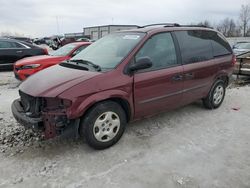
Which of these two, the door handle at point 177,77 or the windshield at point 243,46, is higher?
the windshield at point 243,46

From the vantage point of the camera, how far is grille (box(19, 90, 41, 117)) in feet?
9.78

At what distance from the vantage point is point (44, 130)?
9.64 ft

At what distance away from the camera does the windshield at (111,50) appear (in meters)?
3.46

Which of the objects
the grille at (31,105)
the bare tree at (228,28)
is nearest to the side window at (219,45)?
the grille at (31,105)

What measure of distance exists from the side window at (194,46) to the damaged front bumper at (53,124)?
2.28 m

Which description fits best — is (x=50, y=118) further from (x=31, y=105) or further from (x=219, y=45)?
(x=219, y=45)

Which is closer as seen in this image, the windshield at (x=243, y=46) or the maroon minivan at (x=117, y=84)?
the maroon minivan at (x=117, y=84)

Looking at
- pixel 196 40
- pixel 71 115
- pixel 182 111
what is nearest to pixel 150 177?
pixel 71 115

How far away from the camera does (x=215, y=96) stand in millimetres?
5043

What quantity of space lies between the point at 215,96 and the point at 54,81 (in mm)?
3552

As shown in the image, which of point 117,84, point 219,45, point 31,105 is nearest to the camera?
point 31,105

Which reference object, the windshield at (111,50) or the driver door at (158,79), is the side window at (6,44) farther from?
the driver door at (158,79)

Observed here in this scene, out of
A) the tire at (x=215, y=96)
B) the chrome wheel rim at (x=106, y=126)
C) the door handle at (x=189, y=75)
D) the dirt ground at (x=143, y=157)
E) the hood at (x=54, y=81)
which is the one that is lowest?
the dirt ground at (x=143, y=157)

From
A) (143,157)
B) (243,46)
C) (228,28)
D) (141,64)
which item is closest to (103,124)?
(143,157)
